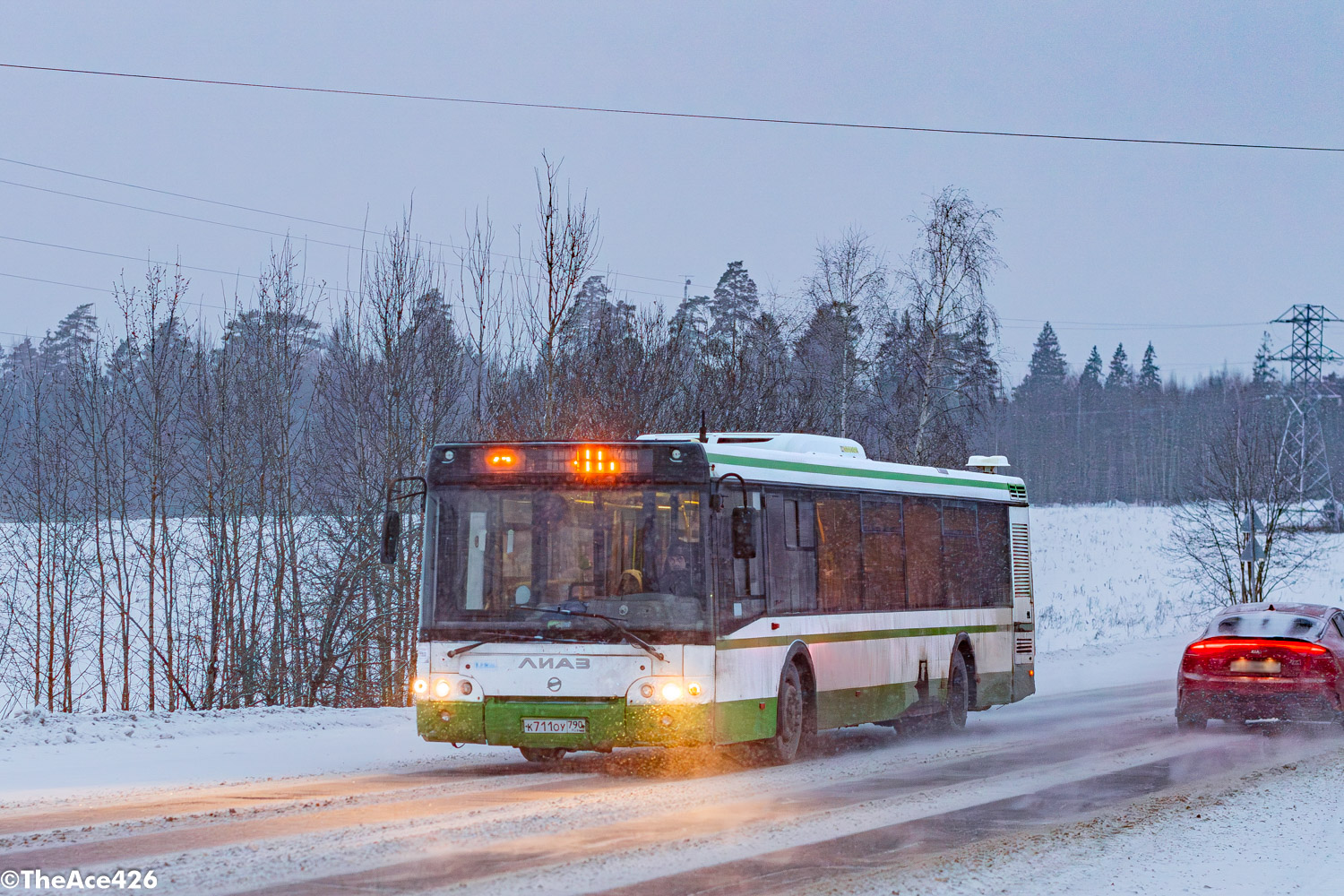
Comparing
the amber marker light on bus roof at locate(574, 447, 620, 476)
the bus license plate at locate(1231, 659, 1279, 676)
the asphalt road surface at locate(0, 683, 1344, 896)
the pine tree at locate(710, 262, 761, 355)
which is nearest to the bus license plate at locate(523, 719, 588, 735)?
the asphalt road surface at locate(0, 683, 1344, 896)

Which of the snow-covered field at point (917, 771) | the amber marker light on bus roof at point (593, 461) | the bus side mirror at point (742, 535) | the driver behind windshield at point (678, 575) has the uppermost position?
the amber marker light on bus roof at point (593, 461)

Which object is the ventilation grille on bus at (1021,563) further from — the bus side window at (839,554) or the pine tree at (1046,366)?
the pine tree at (1046,366)

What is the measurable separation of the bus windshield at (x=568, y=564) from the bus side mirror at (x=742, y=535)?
42 cm

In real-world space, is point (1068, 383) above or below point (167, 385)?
above

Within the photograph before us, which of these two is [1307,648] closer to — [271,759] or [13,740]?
[271,759]

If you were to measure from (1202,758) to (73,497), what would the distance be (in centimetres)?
1904

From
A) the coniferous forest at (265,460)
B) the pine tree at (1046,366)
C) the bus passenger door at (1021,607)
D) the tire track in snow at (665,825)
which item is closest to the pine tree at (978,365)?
the coniferous forest at (265,460)

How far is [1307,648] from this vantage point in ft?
60.3

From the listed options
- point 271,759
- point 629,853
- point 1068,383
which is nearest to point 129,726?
point 271,759

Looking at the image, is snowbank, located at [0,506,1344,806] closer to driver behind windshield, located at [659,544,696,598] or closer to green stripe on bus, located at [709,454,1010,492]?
driver behind windshield, located at [659,544,696,598]

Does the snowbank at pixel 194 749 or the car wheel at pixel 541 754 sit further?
the car wheel at pixel 541 754

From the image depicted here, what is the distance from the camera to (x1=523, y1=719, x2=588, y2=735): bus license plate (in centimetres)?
→ 1348

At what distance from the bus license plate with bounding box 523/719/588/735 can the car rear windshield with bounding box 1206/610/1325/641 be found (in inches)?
365

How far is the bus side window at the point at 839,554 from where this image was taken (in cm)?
1606
